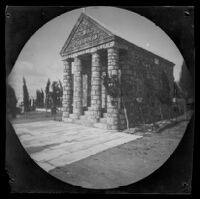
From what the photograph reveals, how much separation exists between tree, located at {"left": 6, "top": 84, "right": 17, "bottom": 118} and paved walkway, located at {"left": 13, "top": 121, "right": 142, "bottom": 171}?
0.71 feet

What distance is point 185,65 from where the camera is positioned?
10.7 ft

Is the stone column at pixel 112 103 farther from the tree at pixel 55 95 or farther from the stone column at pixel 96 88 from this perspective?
the tree at pixel 55 95

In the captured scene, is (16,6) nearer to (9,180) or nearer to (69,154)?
(69,154)

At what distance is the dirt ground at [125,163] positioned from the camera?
10.4 feet

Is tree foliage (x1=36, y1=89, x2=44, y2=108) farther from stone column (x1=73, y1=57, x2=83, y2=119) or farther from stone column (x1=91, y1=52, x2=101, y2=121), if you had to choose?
stone column (x1=91, y1=52, x2=101, y2=121)

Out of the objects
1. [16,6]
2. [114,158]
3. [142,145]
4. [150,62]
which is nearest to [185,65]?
[150,62]

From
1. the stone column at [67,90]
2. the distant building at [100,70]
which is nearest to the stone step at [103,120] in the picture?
the distant building at [100,70]

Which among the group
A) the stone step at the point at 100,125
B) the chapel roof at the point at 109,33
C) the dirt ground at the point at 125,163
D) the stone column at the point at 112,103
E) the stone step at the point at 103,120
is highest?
the chapel roof at the point at 109,33

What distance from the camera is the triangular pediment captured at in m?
3.17

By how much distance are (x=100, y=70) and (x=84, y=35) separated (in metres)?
0.60

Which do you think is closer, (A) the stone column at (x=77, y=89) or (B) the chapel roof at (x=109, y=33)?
(B) the chapel roof at (x=109, y=33)

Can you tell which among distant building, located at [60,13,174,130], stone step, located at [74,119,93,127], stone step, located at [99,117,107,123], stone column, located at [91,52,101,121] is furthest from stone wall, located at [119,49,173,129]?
stone step, located at [74,119,93,127]

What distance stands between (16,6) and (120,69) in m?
1.89

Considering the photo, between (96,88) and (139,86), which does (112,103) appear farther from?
(139,86)
